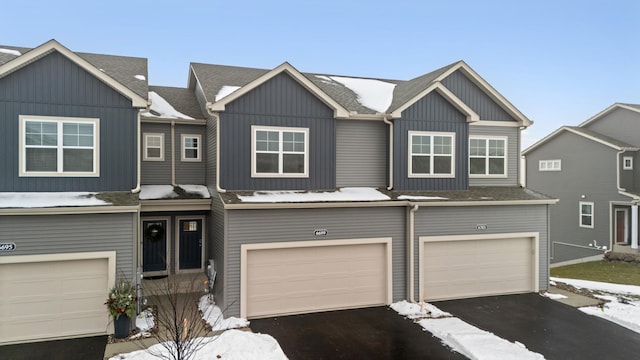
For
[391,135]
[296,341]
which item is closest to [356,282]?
[296,341]

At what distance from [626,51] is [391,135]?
21067mm

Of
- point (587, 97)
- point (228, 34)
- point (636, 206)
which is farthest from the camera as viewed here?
point (228, 34)

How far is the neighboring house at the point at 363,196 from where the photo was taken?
37.0ft

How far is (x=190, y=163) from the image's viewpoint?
49.1 ft

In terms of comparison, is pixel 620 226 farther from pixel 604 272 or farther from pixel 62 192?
pixel 62 192

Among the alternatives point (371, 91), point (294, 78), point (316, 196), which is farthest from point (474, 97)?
point (316, 196)

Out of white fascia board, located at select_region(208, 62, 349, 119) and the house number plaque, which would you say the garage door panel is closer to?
white fascia board, located at select_region(208, 62, 349, 119)

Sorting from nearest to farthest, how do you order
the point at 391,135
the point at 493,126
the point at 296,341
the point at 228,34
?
the point at 296,341
the point at 391,135
the point at 493,126
the point at 228,34

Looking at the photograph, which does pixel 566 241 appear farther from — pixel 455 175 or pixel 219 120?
pixel 219 120

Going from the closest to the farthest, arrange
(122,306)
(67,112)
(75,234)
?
(122,306)
(75,234)
(67,112)

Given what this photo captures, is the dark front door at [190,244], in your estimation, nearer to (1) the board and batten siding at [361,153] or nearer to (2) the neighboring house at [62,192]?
(2) the neighboring house at [62,192]

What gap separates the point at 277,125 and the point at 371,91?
5021mm

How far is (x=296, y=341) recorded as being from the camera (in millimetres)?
9430

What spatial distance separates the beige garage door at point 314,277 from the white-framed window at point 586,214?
16544mm
